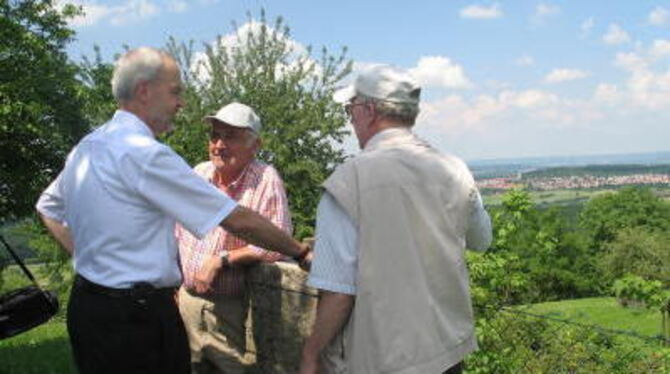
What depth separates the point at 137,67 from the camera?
93.7 inches

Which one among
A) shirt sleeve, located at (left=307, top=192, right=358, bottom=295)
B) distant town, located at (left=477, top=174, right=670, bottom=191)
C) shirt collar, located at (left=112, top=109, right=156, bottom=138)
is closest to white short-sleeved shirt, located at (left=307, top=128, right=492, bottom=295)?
shirt sleeve, located at (left=307, top=192, right=358, bottom=295)

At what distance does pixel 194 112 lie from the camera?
24.6 m

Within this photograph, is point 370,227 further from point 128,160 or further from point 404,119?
point 128,160

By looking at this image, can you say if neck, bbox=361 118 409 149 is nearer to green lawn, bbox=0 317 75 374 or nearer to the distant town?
green lawn, bbox=0 317 75 374

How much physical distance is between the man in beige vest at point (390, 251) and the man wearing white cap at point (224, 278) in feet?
2.45

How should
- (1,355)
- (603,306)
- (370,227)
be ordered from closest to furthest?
(370,227), (1,355), (603,306)

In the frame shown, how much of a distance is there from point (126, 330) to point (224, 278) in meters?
0.69

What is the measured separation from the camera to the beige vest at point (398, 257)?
7.06 feet

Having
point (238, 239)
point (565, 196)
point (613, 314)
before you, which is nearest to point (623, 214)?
point (613, 314)

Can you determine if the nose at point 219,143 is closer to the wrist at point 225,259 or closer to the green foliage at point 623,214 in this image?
the wrist at point 225,259

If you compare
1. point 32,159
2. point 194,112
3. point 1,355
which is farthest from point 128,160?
point 194,112

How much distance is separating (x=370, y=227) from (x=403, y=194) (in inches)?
5.4

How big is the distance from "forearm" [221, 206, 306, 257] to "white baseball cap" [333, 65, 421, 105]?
0.50 m

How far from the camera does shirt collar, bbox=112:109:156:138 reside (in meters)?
2.37
